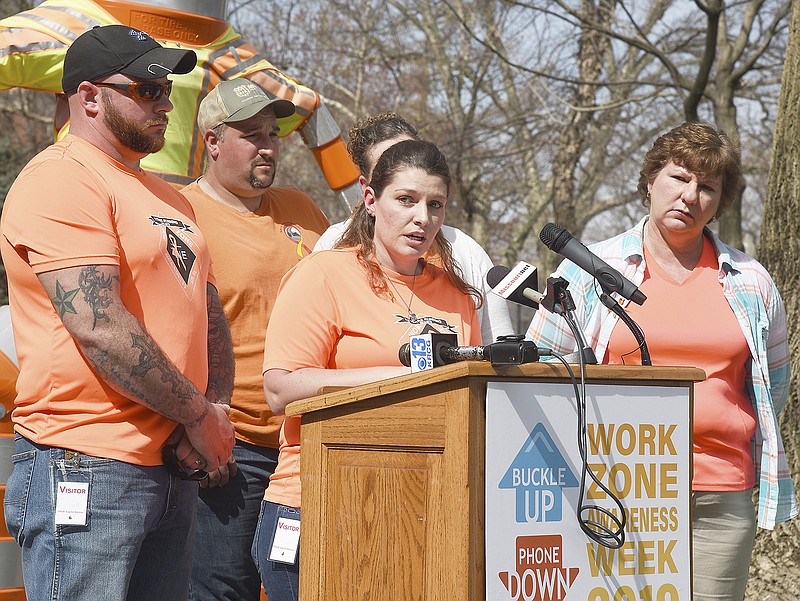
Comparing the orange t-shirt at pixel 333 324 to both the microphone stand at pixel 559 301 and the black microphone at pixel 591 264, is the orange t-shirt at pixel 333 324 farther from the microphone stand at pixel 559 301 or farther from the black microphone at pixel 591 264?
the microphone stand at pixel 559 301

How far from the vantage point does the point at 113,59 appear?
120 inches

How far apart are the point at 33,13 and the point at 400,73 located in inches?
539

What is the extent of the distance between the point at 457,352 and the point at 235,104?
2078mm

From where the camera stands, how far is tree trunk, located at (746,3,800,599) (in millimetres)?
6137

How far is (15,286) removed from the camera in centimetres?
290

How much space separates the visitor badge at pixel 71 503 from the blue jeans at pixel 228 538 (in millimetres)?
1037

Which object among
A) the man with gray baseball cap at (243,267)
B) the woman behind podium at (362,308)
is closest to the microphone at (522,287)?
the woman behind podium at (362,308)

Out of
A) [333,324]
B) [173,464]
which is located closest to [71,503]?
[173,464]

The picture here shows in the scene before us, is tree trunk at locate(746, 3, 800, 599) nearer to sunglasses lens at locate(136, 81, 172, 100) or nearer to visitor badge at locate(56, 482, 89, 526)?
sunglasses lens at locate(136, 81, 172, 100)

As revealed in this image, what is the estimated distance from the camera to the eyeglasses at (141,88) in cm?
305

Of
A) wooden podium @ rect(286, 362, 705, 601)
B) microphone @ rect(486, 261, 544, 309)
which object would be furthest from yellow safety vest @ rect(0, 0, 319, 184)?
microphone @ rect(486, 261, 544, 309)

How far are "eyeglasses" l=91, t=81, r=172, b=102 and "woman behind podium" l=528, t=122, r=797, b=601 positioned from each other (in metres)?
1.62

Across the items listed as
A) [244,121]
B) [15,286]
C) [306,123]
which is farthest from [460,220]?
[15,286]

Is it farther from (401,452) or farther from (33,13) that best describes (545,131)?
(401,452)
